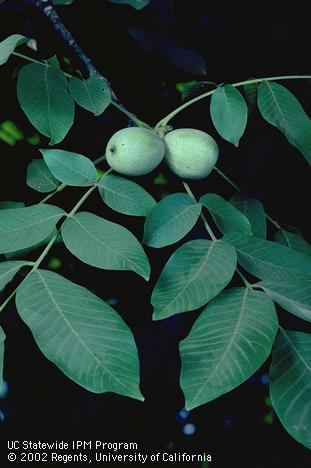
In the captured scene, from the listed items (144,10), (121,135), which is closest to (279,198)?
(121,135)

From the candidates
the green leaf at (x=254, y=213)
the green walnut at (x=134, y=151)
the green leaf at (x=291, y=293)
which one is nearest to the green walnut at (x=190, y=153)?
the green walnut at (x=134, y=151)

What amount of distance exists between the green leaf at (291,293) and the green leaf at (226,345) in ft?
0.16

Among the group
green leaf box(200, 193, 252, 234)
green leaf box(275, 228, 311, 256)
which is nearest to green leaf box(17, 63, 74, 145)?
green leaf box(200, 193, 252, 234)

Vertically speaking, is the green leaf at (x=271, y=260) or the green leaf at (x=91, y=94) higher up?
the green leaf at (x=91, y=94)

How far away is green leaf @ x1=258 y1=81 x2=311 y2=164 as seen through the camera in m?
1.09

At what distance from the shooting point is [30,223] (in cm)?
97

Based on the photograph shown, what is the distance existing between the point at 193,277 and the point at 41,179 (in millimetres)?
603

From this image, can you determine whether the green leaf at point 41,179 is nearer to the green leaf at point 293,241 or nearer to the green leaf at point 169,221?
the green leaf at point 169,221

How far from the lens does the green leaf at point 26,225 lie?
0.91 metres

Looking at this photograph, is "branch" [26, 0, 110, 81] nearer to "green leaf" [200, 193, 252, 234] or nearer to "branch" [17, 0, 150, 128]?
"branch" [17, 0, 150, 128]

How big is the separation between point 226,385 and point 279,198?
1071mm

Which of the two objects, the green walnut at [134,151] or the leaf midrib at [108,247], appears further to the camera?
the green walnut at [134,151]

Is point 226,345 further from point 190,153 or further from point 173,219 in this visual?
point 190,153

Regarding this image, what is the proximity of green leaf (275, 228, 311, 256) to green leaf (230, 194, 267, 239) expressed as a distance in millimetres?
64
